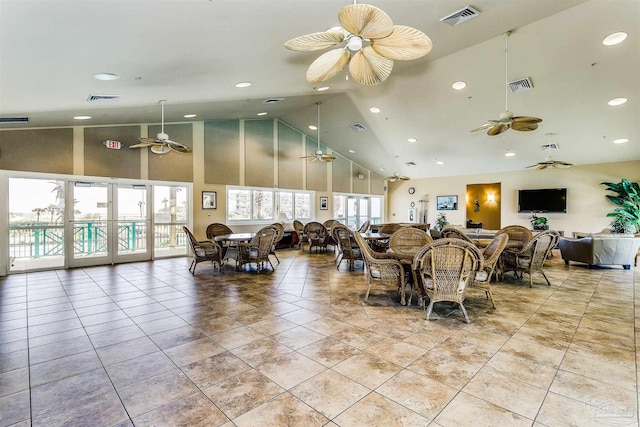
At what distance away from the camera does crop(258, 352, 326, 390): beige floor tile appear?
223 cm

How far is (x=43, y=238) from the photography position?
6.25 meters

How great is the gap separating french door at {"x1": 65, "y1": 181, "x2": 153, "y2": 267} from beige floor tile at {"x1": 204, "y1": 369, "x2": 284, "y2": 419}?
6.41m

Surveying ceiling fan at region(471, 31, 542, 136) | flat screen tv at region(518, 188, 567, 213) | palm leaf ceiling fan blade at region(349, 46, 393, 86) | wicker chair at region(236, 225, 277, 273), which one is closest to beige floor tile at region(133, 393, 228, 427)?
palm leaf ceiling fan blade at region(349, 46, 393, 86)

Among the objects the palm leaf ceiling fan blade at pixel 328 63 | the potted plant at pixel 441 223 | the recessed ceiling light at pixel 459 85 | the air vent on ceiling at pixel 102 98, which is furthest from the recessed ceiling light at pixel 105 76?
the potted plant at pixel 441 223

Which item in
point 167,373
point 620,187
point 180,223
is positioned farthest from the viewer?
point 620,187

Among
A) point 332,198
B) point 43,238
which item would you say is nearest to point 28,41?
point 43,238

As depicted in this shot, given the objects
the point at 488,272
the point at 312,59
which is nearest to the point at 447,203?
the point at 488,272

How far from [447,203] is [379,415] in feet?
38.7

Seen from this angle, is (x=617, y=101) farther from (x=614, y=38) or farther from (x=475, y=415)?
(x=475, y=415)

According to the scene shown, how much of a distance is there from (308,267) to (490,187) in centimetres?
889

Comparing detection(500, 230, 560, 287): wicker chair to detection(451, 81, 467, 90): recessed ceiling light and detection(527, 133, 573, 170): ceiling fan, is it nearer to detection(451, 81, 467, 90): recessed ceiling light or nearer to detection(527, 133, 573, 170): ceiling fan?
detection(451, 81, 467, 90): recessed ceiling light

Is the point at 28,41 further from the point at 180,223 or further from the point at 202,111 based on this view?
the point at 180,223

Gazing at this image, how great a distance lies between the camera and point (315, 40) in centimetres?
252

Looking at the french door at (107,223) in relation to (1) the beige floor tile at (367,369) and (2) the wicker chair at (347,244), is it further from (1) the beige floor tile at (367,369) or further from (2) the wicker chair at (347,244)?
(1) the beige floor tile at (367,369)
